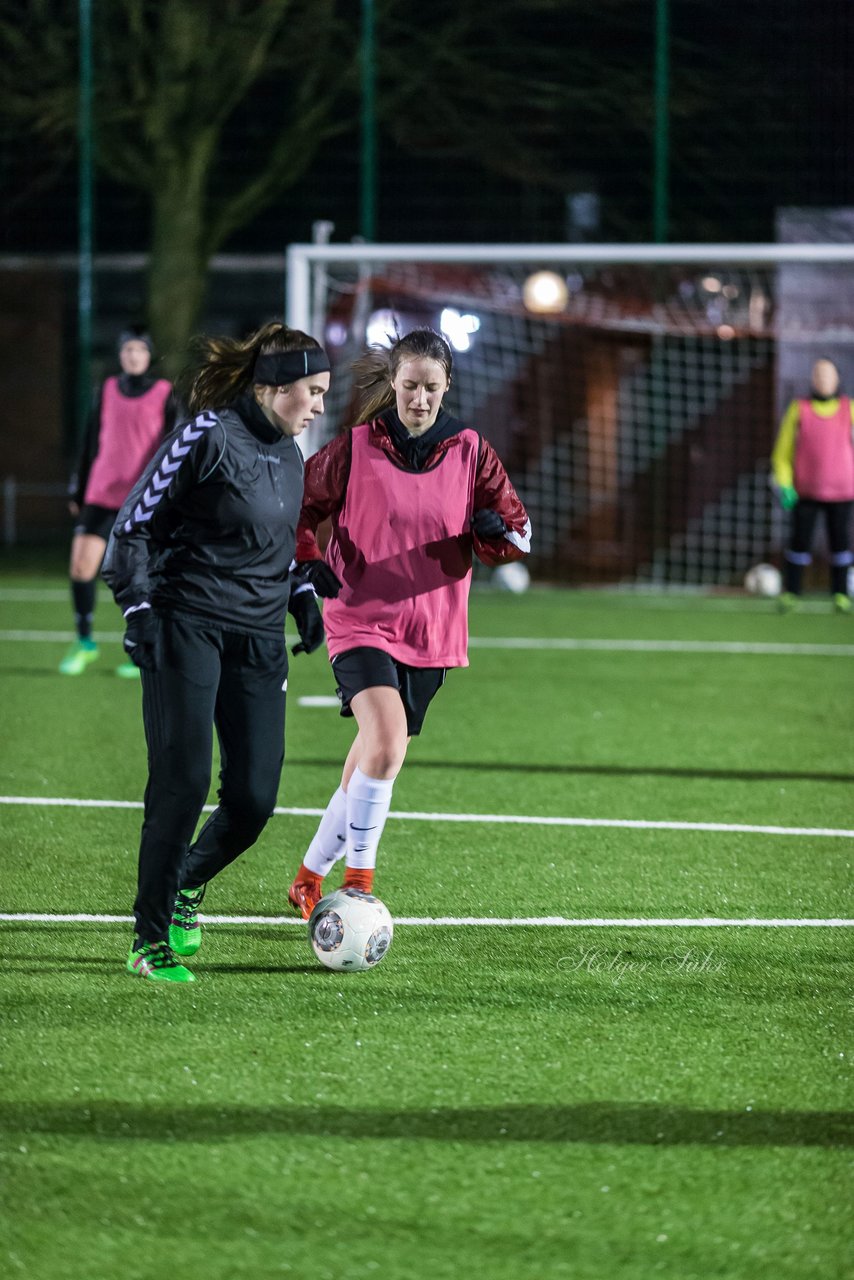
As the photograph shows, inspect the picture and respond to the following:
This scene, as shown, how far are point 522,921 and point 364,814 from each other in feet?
2.43

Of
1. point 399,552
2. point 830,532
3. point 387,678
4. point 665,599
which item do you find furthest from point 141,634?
point 665,599

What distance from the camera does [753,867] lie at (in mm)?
6426

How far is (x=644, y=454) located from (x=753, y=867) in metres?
13.9

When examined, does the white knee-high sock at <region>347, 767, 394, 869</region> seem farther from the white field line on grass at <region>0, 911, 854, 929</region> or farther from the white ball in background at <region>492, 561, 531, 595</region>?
the white ball in background at <region>492, 561, 531, 595</region>

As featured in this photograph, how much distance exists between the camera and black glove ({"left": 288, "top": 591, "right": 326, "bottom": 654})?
16.5 feet

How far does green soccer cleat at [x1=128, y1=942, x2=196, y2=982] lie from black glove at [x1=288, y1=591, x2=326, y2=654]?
93 cm

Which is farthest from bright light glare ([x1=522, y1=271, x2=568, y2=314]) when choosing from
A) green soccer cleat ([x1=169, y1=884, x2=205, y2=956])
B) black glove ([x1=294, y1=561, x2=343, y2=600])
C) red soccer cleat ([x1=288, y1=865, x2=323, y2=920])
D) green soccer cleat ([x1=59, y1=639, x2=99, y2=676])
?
green soccer cleat ([x1=169, y1=884, x2=205, y2=956])

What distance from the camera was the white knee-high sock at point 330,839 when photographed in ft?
17.7

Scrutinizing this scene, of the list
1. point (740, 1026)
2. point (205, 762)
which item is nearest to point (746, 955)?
point (740, 1026)

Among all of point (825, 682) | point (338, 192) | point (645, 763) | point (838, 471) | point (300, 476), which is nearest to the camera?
point (300, 476)

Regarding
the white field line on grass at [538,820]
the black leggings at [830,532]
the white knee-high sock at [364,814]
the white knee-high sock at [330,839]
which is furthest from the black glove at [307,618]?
the black leggings at [830,532]

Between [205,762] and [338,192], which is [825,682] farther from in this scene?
[338,192]

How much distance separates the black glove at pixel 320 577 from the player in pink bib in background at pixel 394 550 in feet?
0.12

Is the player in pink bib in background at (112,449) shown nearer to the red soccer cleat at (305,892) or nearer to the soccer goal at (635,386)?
the red soccer cleat at (305,892)
